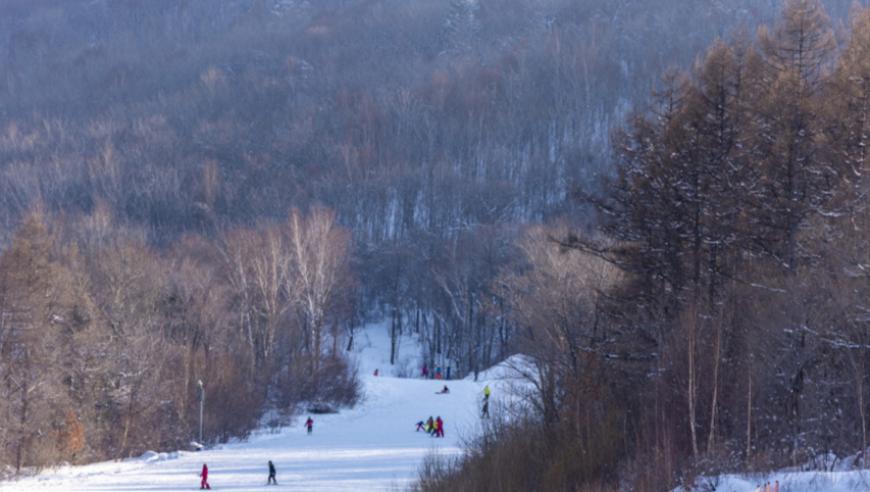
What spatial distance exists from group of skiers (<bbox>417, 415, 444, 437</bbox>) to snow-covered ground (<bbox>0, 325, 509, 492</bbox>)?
31 cm

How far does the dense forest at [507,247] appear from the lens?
17.1 m

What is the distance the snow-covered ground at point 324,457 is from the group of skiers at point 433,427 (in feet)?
1.02

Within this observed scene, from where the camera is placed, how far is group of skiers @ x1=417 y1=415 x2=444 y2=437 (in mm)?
34906

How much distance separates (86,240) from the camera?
66000 mm

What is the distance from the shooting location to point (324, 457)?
31.7 metres

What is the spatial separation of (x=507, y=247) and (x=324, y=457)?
41296 mm

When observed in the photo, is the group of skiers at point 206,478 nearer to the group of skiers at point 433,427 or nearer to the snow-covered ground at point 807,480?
the group of skiers at point 433,427

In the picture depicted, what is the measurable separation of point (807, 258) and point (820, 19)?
650 cm

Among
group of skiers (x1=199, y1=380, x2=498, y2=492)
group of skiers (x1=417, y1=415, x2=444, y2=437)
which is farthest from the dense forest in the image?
group of skiers (x1=417, y1=415, x2=444, y2=437)

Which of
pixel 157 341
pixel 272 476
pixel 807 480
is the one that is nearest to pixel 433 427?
pixel 272 476

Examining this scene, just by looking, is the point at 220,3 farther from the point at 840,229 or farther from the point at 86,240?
the point at 840,229

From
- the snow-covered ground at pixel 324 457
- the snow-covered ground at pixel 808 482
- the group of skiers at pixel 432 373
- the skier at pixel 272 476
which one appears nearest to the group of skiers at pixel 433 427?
the snow-covered ground at pixel 324 457

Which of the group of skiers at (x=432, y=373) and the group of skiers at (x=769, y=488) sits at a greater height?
the group of skiers at (x=432, y=373)

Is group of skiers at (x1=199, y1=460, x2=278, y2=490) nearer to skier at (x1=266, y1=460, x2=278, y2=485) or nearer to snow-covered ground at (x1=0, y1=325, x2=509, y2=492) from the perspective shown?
skier at (x1=266, y1=460, x2=278, y2=485)
